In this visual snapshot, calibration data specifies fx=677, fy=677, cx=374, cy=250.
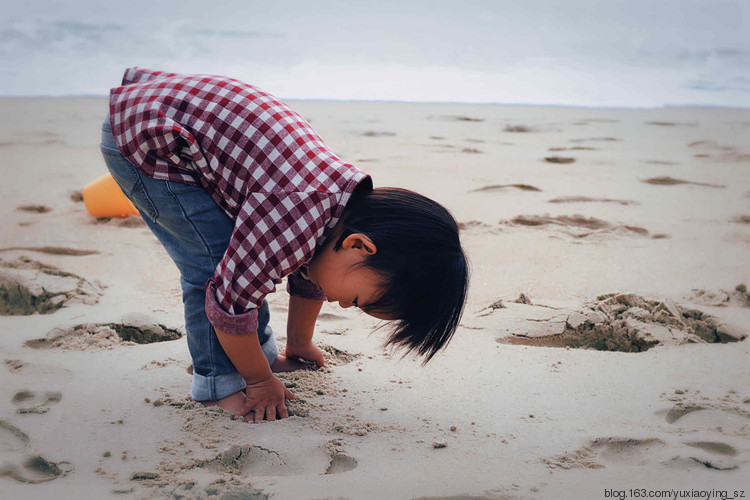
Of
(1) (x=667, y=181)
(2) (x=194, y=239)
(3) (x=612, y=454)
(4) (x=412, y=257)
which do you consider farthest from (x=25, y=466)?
(1) (x=667, y=181)

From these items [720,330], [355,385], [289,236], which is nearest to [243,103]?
[289,236]

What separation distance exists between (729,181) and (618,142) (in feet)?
3.68

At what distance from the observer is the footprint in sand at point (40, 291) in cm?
164

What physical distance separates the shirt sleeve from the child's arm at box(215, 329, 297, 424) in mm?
108

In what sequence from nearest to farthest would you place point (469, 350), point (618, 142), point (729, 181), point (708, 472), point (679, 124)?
point (708, 472) → point (469, 350) → point (729, 181) → point (618, 142) → point (679, 124)

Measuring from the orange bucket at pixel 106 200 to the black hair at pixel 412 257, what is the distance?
142cm

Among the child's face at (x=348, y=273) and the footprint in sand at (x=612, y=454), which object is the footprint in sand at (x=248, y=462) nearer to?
the child's face at (x=348, y=273)

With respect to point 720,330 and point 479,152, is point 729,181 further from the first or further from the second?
point 720,330

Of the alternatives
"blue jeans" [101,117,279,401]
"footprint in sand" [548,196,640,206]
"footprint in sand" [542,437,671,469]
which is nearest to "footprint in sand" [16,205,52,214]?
"blue jeans" [101,117,279,401]

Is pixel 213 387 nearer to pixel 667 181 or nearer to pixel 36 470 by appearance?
pixel 36 470

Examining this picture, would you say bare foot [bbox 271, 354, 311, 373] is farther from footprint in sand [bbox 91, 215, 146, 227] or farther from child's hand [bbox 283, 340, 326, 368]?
footprint in sand [bbox 91, 215, 146, 227]

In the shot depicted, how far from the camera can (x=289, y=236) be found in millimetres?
1059

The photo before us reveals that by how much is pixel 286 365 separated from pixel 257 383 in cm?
19

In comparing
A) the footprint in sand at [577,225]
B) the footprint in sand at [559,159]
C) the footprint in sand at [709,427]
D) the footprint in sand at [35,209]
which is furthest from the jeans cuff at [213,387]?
the footprint in sand at [559,159]
